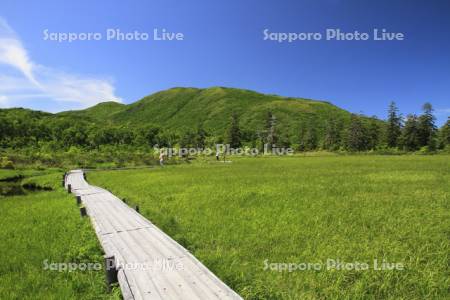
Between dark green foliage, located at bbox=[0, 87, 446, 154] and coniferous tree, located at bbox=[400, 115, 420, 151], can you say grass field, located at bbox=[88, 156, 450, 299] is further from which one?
coniferous tree, located at bbox=[400, 115, 420, 151]

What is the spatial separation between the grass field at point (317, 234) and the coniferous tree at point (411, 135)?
71.2 meters

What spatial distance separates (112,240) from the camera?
9.16 m

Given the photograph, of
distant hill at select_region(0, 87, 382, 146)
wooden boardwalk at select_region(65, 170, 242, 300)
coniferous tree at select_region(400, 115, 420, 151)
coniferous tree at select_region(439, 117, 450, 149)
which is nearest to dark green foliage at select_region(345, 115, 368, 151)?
coniferous tree at select_region(400, 115, 420, 151)

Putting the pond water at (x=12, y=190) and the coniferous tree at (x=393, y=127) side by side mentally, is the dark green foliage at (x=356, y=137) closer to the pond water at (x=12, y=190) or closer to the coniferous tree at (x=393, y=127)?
the coniferous tree at (x=393, y=127)

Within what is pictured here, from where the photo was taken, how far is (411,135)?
3002 inches

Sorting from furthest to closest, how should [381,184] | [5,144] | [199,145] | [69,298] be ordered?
1. [199,145]
2. [5,144]
3. [381,184]
4. [69,298]

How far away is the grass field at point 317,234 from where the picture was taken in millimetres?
6402

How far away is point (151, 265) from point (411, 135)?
89933 mm

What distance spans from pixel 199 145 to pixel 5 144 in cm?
5183

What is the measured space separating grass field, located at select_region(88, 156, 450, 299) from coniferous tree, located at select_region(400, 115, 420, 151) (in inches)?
2805

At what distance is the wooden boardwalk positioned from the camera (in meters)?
5.93

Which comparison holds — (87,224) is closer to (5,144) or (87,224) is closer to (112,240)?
(112,240)

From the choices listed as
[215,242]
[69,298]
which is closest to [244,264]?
[215,242]

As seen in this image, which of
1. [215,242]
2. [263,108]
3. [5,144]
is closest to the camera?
[215,242]
